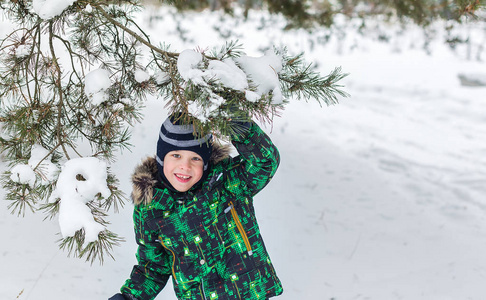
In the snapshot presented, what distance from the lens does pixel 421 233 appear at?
4.10 meters

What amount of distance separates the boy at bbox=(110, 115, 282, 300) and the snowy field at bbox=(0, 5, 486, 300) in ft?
1.28

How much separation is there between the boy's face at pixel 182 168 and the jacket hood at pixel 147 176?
0.11m

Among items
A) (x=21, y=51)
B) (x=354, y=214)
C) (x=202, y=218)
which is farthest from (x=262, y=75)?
(x=354, y=214)

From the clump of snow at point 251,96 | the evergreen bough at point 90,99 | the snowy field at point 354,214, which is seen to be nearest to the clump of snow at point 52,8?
the evergreen bough at point 90,99

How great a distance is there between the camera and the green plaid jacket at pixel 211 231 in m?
2.19

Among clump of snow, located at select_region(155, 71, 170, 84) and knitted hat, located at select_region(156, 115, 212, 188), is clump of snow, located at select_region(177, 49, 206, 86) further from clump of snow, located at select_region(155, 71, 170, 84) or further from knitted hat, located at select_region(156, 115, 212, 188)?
knitted hat, located at select_region(156, 115, 212, 188)

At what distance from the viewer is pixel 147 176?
2.21 m

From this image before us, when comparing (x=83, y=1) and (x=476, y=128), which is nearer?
(x=83, y=1)

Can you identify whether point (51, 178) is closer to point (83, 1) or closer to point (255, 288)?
point (83, 1)

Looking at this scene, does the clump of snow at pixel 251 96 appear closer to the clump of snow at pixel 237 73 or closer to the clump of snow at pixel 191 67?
the clump of snow at pixel 237 73

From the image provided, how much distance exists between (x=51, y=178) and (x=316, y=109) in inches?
249

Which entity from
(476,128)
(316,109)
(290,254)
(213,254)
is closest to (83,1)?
(213,254)

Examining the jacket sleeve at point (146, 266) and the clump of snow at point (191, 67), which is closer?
the clump of snow at point (191, 67)

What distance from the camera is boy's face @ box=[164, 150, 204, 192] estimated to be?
216cm
